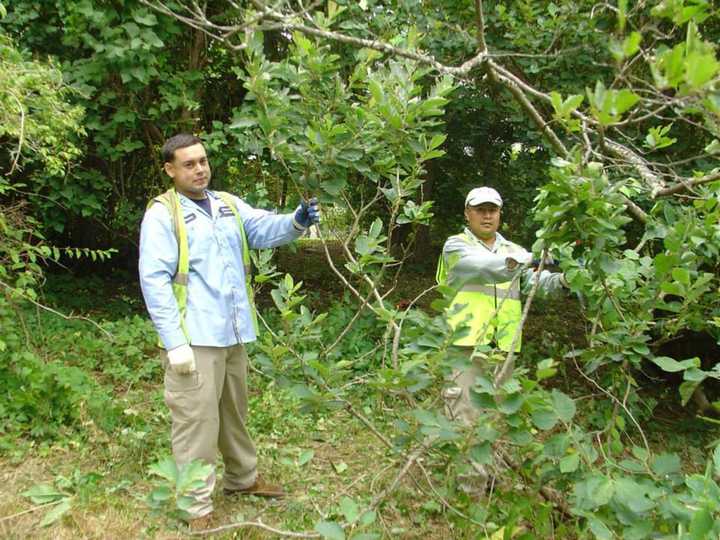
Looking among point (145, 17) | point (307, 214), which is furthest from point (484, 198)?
point (145, 17)

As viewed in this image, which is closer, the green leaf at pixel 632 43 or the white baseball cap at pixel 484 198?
the green leaf at pixel 632 43

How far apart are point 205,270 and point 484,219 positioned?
1588 millimetres

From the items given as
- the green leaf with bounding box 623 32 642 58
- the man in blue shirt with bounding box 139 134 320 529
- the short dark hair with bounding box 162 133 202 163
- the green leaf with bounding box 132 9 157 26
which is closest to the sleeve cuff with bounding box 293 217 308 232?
the man in blue shirt with bounding box 139 134 320 529

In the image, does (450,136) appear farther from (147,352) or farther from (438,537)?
(438,537)

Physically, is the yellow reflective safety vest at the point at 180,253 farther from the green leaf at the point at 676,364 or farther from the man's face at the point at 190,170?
the green leaf at the point at 676,364

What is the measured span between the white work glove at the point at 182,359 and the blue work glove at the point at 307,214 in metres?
0.82

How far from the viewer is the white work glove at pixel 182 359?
2896mm

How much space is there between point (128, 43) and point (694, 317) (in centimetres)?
475

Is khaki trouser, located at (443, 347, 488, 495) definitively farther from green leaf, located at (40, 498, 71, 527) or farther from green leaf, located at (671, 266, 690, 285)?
green leaf, located at (40, 498, 71, 527)

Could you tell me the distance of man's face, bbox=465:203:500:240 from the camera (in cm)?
362

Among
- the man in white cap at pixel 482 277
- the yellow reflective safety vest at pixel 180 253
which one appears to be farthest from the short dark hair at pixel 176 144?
the man in white cap at pixel 482 277

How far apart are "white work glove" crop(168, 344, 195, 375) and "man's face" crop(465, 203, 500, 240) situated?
1746mm

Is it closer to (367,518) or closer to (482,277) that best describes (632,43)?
(367,518)

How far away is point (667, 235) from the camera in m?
2.48
